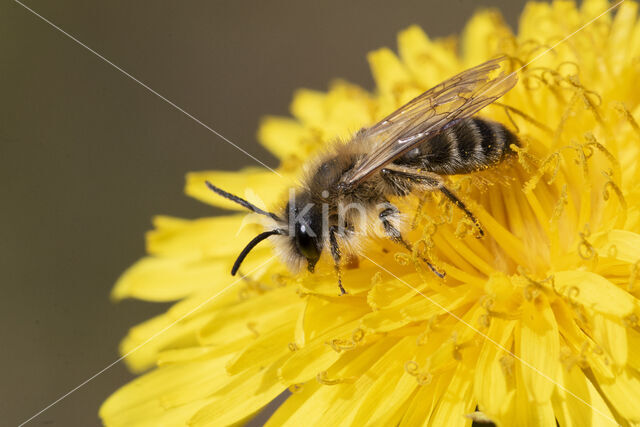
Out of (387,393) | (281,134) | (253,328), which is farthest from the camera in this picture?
(281,134)

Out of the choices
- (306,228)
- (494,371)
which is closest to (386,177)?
(306,228)

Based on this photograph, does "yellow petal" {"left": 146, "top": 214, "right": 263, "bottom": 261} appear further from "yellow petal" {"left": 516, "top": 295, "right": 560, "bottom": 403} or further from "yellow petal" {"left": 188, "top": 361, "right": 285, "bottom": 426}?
"yellow petal" {"left": 516, "top": 295, "right": 560, "bottom": 403}

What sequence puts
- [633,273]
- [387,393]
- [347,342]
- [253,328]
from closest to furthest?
[633,273] < [387,393] < [347,342] < [253,328]

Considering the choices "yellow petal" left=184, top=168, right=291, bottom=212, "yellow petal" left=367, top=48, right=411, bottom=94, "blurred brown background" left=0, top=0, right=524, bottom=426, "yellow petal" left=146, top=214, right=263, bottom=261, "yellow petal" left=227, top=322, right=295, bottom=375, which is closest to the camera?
"yellow petal" left=227, top=322, right=295, bottom=375

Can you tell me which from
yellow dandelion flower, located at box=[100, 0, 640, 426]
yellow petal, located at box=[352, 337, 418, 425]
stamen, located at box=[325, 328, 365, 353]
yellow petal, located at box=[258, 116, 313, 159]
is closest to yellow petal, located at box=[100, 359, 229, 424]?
yellow dandelion flower, located at box=[100, 0, 640, 426]

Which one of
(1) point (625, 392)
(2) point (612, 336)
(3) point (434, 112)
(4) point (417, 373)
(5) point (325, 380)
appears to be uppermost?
(3) point (434, 112)

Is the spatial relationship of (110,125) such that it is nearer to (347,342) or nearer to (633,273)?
(347,342)

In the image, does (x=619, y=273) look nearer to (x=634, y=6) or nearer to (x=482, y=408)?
(x=482, y=408)
